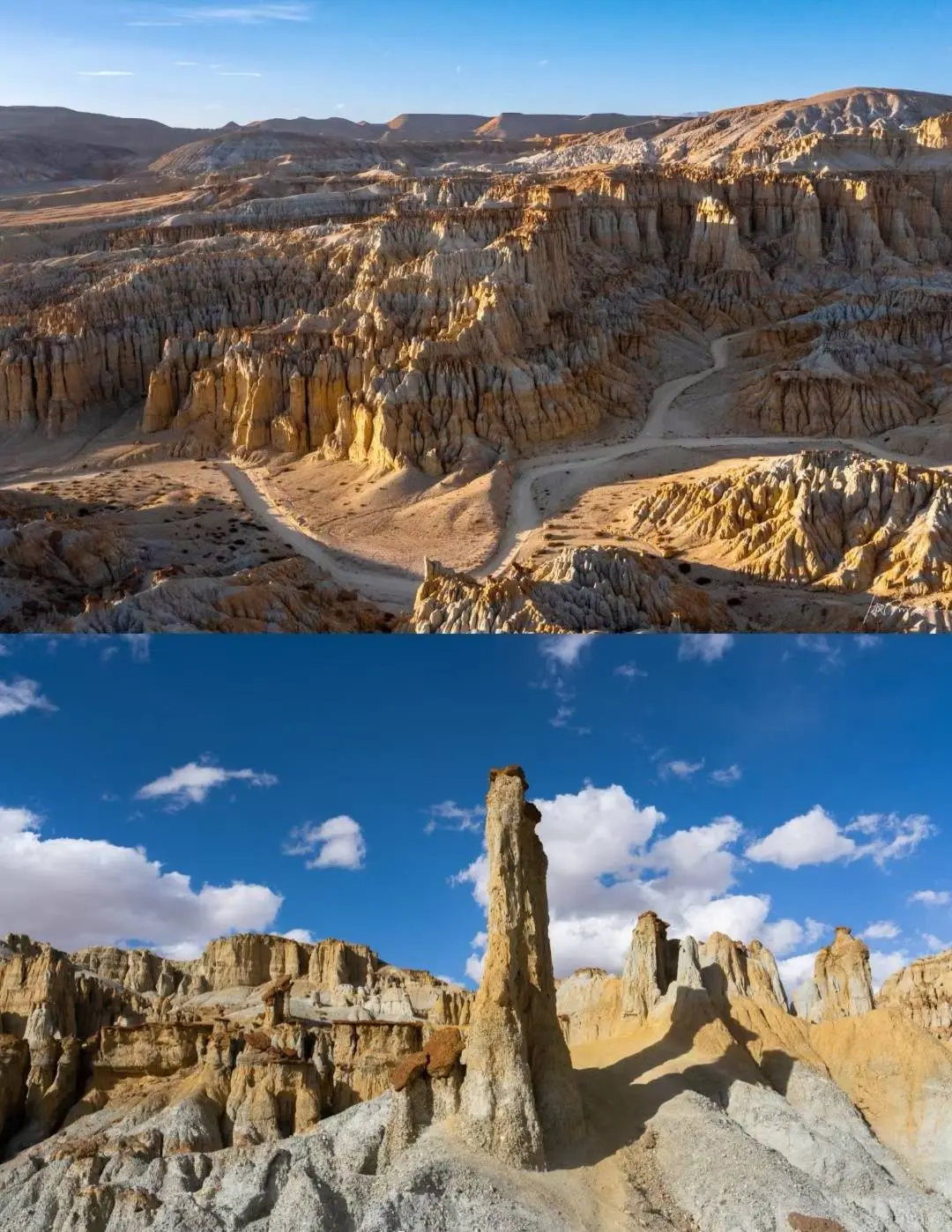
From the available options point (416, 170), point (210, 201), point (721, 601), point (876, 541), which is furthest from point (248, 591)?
point (416, 170)

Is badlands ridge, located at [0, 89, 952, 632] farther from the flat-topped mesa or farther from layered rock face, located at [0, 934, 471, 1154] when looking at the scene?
the flat-topped mesa

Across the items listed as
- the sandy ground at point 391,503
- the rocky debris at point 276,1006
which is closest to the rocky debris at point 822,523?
the sandy ground at point 391,503

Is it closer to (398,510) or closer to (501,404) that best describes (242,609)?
(398,510)

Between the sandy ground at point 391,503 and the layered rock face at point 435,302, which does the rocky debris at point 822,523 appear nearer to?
the sandy ground at point 391,503

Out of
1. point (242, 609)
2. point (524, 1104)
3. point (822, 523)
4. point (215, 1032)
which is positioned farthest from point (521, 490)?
point (524, 1104)

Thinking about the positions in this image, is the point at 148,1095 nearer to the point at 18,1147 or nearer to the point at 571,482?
the point at 18,1147

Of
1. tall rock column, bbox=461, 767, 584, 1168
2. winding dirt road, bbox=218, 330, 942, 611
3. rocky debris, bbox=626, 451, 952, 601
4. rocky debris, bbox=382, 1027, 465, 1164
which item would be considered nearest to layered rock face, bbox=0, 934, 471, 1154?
rocky debris, bbox=382, 1027, 465, 1164
